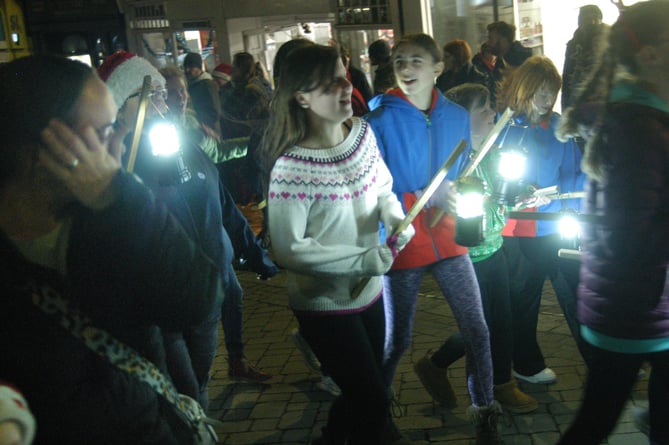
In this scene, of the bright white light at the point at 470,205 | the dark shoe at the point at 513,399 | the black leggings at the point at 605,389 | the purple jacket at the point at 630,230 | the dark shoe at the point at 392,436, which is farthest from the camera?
the dark shoe at the point at 513,399

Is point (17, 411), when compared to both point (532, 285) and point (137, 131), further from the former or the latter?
point (532, 285)

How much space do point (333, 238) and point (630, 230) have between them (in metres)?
1.21

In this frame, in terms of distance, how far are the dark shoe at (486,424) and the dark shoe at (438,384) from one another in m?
0.47

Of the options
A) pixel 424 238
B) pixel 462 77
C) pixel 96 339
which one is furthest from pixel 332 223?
pixel 462 77

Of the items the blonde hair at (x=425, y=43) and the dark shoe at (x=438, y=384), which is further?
the dark shoe at (x=438, y=384)

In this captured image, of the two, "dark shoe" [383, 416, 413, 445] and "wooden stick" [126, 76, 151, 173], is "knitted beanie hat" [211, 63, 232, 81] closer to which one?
"dark shoe" [383, 416, 413, 445]

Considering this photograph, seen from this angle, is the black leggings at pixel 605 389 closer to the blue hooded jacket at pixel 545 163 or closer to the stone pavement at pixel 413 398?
the stone pavement at pixel 413 398

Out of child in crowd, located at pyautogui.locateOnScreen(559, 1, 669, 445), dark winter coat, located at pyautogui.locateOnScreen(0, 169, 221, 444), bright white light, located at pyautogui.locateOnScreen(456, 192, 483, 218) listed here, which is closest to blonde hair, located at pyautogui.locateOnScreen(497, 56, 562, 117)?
bright white light, located at pyautogui.locateOnScreen(456, 192, 483, 218)

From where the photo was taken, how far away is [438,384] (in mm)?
4598

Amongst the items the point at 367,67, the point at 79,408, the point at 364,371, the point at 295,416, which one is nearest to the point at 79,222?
the point at 79,408

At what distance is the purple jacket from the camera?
2680mm

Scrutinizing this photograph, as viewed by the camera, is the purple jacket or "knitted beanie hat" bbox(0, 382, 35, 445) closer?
"knitted beanie hat" bbox(0, 382, 35, 445)

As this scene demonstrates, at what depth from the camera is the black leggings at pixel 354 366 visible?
341 cm

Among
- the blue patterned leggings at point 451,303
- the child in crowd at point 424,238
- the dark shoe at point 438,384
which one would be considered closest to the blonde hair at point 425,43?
the child in crowd at point 424,238
